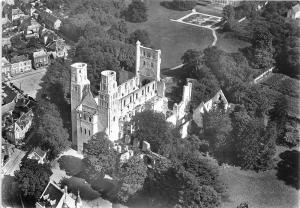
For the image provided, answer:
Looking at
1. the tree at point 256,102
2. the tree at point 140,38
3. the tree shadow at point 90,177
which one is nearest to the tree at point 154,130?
the tree shadow at point 90,177

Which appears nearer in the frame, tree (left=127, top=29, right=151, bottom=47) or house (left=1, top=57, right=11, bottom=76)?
house (left=1, top=57, right=11, bottom=76)

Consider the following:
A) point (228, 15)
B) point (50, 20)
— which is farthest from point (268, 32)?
point (50, 20)

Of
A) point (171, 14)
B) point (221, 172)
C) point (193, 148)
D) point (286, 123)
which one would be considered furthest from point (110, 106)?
point (171, 14)

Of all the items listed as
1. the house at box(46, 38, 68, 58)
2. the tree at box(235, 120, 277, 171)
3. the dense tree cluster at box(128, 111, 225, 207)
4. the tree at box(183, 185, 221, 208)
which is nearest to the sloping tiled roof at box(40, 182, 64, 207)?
the dense tree cluster at box(128, 111, 225, 207)

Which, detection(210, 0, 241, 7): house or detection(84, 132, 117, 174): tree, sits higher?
detection(210, 0, 241, 7): house

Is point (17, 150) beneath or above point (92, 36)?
beneath

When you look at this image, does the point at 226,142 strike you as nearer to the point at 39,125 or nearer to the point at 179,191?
the point at 179,191

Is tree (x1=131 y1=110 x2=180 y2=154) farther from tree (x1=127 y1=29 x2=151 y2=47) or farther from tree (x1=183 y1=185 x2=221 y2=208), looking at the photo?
tree (x1=127 y1=29 x2=151 y2=47)
